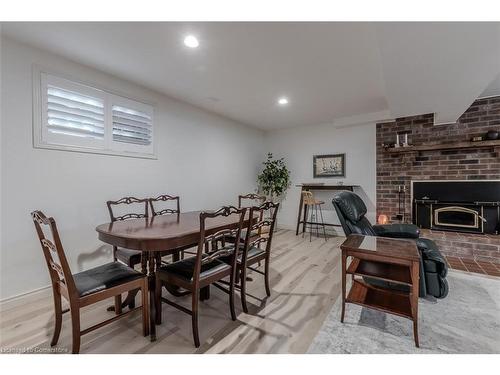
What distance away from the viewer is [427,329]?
1.79 meters

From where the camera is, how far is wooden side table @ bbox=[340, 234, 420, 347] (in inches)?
63.8

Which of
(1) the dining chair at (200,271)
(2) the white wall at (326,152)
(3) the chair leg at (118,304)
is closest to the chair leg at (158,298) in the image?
(1) the dining chair at (200,271)

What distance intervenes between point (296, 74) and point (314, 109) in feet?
4.89

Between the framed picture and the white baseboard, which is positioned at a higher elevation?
the framed picture

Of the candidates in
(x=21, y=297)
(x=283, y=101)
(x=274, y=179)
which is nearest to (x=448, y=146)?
(x=283, y=101)

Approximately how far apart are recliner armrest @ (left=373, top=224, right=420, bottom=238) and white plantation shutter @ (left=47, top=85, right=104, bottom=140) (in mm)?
3508

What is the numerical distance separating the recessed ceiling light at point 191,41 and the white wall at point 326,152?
3.58 metres

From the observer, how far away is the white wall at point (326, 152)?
15.1ft

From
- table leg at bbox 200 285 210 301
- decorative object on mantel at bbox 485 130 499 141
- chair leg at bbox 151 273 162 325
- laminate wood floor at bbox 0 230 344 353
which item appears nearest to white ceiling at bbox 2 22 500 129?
decorative object on mantel at bbox 485 130 499 141

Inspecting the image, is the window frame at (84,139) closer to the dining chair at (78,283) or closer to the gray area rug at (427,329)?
the dining chair at (78,283)

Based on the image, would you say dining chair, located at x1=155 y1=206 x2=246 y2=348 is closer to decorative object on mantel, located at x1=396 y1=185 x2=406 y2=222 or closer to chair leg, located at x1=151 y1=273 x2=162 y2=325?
chair leg, located at x1=151 y1=273 x2=162 y2=325
